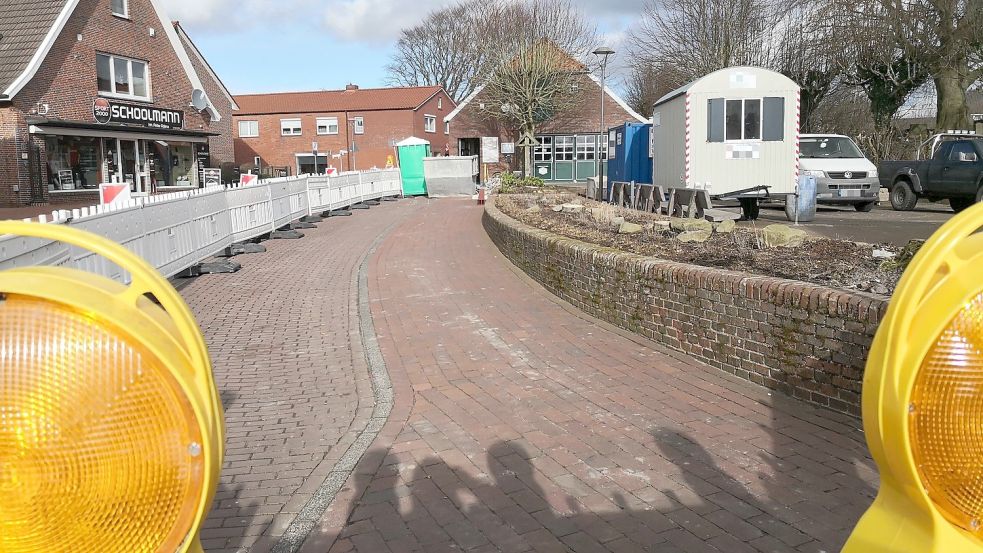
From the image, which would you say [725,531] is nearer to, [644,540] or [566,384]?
[644,540]

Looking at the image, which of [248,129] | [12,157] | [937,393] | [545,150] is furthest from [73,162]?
[937,393]

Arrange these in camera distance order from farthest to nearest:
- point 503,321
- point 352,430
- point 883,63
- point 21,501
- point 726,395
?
point 883,63 → point 503,321 → point 726,395 → point 352,430 → point 21,501

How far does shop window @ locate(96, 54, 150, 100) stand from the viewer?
28.4 metres

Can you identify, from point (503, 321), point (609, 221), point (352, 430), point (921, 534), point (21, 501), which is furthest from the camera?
point (609, 221)

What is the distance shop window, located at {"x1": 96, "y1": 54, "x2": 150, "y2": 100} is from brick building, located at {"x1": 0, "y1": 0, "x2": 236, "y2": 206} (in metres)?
0.04

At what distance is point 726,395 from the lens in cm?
561

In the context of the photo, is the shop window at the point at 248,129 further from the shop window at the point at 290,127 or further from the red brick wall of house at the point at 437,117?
the red brick wall of house at the point at 437,117

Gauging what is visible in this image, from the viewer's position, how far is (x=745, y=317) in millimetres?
5863

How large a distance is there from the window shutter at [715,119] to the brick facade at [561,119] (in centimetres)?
2448

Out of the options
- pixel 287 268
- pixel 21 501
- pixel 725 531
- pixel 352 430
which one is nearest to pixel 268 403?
pixel 352 430

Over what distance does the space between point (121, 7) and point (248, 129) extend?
82.4 feet

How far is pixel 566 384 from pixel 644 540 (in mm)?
2340

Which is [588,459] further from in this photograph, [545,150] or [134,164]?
[545,150]

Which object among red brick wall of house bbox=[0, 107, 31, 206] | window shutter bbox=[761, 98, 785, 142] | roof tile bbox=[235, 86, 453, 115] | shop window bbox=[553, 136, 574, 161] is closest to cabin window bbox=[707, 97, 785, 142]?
window shutter bbox=[761, 98, 785, 142]
